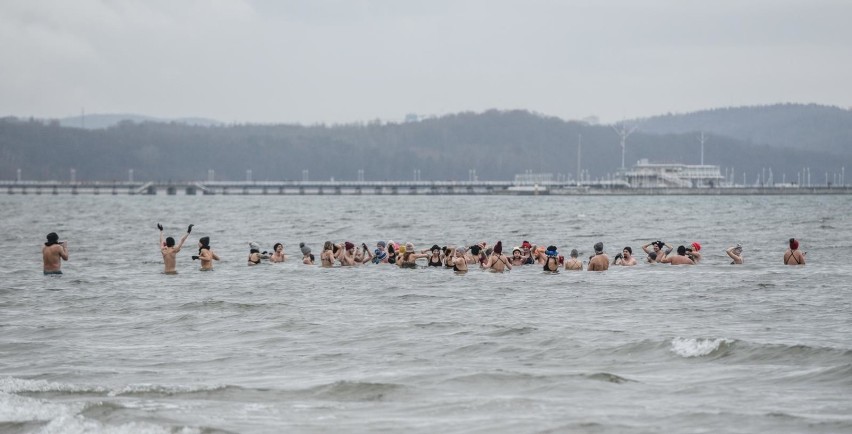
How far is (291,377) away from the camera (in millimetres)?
17422

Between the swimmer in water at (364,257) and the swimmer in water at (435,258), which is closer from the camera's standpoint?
the swimmer in water at (435,258)

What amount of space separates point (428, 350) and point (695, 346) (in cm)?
407

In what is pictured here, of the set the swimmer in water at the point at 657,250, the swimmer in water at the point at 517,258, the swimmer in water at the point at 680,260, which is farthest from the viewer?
the swimmer in water at the point at 680,260

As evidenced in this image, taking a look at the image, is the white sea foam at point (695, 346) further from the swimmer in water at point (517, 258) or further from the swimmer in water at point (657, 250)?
the swimmer in water at point (657, 250)

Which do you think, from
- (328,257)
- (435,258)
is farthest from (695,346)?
(328,257)

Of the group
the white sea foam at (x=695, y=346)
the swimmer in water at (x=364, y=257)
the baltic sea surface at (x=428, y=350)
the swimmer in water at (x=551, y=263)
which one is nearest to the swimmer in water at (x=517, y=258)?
the baltic sea surface at (x=428, y=350)

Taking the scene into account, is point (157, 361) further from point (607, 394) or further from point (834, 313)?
point (834, 313)

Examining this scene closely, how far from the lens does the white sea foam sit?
61.6 ft

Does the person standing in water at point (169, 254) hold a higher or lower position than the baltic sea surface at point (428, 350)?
higher

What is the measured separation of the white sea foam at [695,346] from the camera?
18.8 meters

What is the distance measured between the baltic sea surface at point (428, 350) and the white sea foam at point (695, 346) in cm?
7

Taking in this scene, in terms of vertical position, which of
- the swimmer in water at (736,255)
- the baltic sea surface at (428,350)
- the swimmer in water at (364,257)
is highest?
the swimmer in water at (736,255)

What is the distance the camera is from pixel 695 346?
19172 millimetres

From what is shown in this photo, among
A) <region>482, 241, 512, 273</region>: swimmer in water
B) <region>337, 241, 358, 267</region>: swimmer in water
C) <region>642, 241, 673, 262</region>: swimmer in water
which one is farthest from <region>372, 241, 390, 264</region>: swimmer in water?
<region>642, 241, 673, 262</region>: swimmer in water
